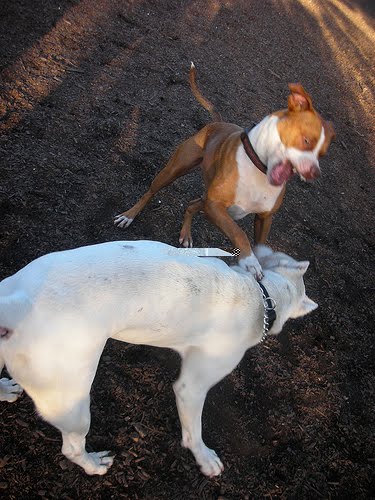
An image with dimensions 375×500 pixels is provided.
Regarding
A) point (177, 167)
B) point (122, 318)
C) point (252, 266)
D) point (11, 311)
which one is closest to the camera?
point (11, 311)

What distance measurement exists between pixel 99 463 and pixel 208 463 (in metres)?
0.62

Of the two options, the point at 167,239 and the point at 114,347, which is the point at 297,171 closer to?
the point at 167,239

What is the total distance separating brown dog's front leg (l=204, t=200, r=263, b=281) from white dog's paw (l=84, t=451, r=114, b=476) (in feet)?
4.24

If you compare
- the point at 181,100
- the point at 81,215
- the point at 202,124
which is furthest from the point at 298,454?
the point at 181,100

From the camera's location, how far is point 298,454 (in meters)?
2.78

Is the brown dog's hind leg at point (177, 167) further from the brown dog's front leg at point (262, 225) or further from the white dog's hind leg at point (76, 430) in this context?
the white dog's hind leg at point (76, 430)

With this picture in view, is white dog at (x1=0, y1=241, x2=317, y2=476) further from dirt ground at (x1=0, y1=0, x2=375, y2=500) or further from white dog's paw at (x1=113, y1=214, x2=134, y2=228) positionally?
white dog's paw at (x1=113, y1=214, x2=134, y2=228)

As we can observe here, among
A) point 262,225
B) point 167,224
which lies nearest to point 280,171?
point 262,225

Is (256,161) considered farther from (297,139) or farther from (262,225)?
(262,225)

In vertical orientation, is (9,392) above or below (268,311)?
below

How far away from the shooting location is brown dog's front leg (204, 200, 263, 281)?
274 cm

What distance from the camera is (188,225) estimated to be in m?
3.86

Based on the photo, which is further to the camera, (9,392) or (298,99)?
(298,99)

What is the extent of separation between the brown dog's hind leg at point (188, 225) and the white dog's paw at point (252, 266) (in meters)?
1.01
